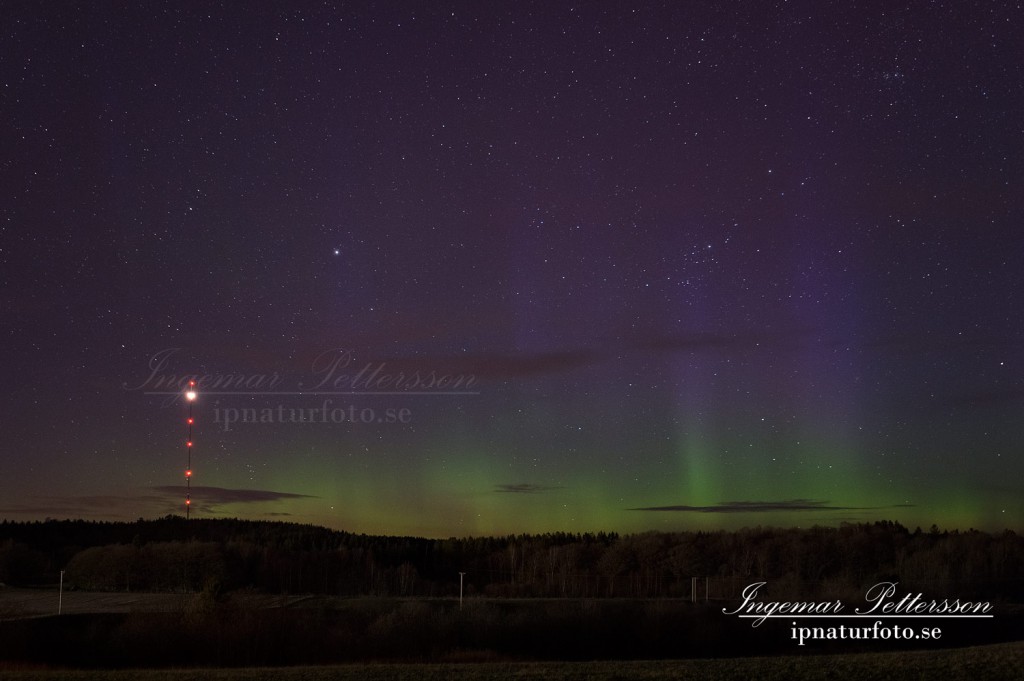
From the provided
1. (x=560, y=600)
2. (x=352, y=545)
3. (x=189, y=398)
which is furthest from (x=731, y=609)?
(x=352, y=545)

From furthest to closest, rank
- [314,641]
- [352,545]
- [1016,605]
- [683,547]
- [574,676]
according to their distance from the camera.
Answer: [352,545] < [683,547] < [1016,605] < [314,641] < [574,676]

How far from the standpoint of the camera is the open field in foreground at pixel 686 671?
20.2m

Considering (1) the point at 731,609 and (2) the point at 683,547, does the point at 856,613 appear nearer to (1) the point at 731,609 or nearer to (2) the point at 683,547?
(1) the point at 731,609

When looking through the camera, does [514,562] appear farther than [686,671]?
Yes

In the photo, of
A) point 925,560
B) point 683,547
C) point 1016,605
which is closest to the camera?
point 1016,605

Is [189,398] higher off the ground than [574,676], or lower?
higher

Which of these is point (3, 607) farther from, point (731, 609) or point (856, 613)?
point (856, 613)

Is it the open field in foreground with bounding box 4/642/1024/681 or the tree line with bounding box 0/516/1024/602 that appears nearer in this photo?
the open field in foreground with bounding box 4/642/1024/681

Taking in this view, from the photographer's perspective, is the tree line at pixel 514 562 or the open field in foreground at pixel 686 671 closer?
the open field in foreground at pixel 686 671

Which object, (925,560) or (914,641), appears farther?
(925,560)

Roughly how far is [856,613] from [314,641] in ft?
60.8

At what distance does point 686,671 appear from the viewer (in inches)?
832

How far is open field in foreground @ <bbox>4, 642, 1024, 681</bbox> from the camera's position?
20250 mm

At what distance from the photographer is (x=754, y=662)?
22.9 m
